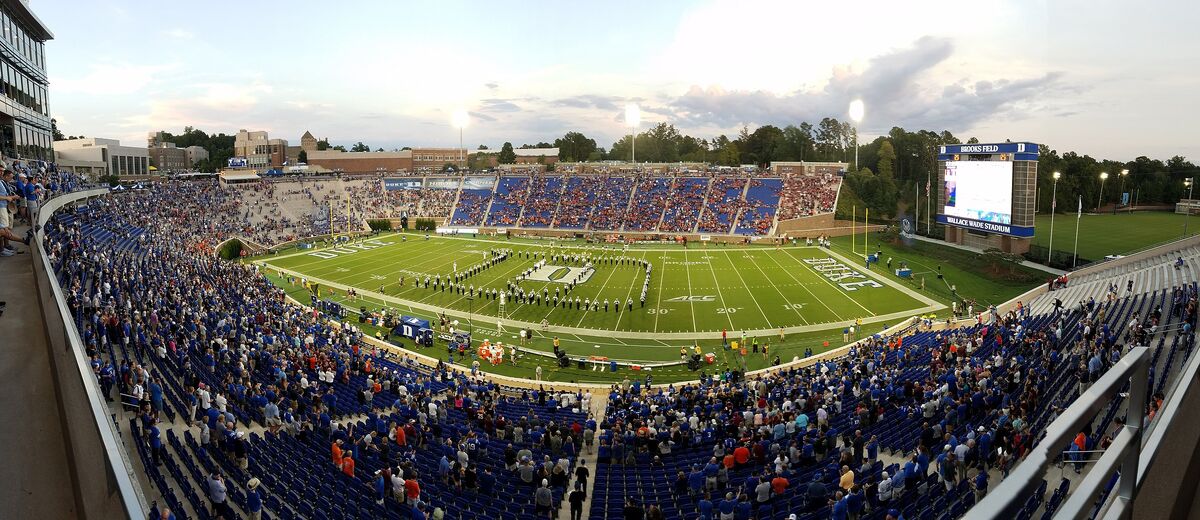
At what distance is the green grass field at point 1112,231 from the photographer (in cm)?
5053

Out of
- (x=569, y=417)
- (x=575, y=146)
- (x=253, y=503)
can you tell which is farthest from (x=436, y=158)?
(x=253, y=503)

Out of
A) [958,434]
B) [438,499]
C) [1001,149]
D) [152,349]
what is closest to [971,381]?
[958,434]

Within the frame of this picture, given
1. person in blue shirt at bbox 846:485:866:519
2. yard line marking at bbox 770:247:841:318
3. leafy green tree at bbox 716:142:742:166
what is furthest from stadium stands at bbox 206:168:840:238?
person in blue shirt at bbox 846:485:866:519

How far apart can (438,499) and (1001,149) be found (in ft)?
130

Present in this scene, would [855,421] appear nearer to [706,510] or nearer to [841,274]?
[706,510]

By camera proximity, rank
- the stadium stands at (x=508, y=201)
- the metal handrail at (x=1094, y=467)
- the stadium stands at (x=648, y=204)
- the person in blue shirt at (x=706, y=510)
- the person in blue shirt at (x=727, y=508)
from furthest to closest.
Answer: the stadium stands at (x=508, y=201) → the stadium stands at (x=648, y=204) → the person in blue shirt at (x=706, y=510) → the person in blue shirt at (x=727, y=508) → the metal handrail at (x=1094, y=467)

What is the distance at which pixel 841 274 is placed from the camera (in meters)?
43.5

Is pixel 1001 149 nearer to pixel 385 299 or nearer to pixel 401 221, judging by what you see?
pixel 385 299

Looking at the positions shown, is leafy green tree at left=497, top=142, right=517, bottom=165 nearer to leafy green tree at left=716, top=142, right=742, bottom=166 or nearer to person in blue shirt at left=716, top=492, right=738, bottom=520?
leafy green tree at left=716, top=142, right=742, bottom=166

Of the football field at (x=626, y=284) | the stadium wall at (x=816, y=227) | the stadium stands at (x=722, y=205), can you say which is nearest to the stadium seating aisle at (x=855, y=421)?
the football field at (x=626, y=284)

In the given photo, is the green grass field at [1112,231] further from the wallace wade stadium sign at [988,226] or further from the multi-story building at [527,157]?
the multi-story building at [527,157]

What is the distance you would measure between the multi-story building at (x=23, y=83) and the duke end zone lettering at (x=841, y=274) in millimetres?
42785

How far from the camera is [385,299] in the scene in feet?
127

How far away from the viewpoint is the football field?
110ft
